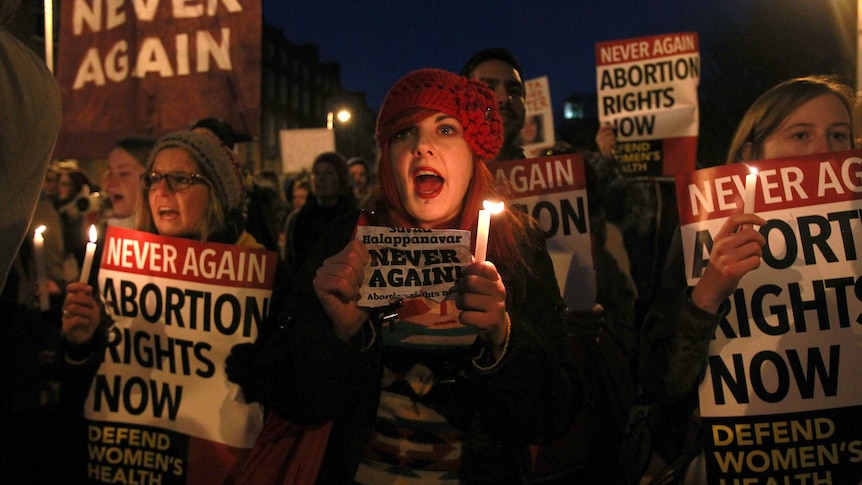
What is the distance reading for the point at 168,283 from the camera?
125 inches

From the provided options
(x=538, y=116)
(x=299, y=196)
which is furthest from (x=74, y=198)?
(x=538, y=116)

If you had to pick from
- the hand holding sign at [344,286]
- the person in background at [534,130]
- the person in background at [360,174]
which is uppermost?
the person in background at [534,130]

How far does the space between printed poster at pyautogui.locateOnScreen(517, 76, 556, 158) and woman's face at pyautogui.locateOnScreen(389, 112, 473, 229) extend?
7.50 metres

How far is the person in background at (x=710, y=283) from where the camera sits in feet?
7.47

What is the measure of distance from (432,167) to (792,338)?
4.29 feet

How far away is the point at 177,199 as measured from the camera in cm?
324

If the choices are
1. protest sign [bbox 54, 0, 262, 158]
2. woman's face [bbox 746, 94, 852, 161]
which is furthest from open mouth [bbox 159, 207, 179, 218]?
woman's face [bbox 746, 94, 852, 161]

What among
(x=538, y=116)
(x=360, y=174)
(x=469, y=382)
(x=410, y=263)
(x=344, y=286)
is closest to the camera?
(x=344, y=286)

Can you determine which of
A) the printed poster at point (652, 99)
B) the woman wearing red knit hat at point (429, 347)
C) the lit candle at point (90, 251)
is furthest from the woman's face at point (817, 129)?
the printed poster at point (652, 99)

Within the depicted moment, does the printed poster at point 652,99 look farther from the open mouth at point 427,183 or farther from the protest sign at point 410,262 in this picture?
the protest sign at point 410,262

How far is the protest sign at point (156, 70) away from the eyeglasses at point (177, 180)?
962mm

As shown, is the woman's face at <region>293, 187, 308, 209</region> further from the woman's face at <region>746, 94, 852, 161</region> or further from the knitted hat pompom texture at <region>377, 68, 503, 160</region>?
the woman's face at <region>746, 94, 852, 161</region>

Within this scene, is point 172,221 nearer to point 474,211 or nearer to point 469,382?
point 474,211

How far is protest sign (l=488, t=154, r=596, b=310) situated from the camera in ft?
11.9
